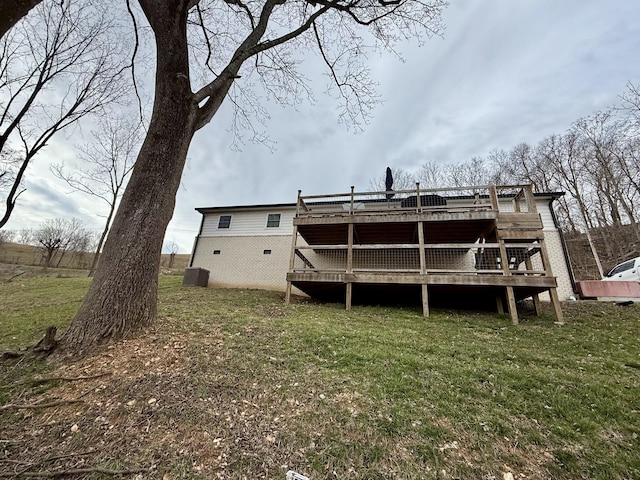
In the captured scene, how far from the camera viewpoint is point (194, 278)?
12.7 metres

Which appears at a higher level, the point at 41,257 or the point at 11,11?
the point at 41,257

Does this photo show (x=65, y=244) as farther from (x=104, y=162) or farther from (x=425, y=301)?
(x=425, y=301)

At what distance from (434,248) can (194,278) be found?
10871 mm

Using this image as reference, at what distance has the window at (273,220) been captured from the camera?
13808 millimetres

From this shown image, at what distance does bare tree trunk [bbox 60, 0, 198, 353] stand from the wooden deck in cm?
483

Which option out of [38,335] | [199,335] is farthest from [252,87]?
[38,335]

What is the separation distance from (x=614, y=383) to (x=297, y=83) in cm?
904

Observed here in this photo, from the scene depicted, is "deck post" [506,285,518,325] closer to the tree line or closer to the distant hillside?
the distant hillside

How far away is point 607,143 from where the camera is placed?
1791cm

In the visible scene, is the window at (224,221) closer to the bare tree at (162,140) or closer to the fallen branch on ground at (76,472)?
the bare tree at (162,140)

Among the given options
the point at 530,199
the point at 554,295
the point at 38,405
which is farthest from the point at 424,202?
the point at 38,405

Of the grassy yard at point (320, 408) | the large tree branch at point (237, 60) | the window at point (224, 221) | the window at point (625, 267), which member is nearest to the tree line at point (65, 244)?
the window at point (224, 221)

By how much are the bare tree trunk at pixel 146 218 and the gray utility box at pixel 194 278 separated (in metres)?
8.95

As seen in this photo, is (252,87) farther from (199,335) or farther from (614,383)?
(614,383)
